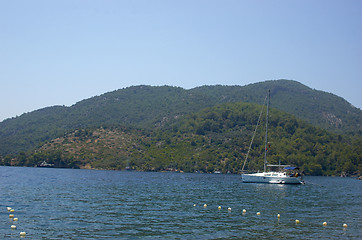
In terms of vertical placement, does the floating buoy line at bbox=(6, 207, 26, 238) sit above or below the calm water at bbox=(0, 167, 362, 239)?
above

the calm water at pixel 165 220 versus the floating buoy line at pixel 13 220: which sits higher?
the floating buoy line at pixel 13 220

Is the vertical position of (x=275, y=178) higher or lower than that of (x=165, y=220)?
higher

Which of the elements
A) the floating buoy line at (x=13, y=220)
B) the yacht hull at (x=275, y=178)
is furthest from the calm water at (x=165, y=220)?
the yacht hull at (x=275, y=178)

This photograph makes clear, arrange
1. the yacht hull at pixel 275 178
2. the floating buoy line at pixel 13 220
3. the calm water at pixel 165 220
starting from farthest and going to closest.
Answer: the yacht hull at pixel 275 178
the calm water at pixel 165 220
the floating buoy line at pixel 13 220

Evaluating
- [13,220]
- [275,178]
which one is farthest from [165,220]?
[275,178]

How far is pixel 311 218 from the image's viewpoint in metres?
45.8

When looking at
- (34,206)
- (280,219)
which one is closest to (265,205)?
(280,219)

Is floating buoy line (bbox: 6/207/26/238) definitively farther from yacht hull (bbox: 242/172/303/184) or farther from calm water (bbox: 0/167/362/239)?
yacht hull (bbox: 242/172/303/184)

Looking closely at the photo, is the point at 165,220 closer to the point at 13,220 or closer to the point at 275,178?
the point at 13,220

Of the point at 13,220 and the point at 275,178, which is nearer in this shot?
the point at 13,220

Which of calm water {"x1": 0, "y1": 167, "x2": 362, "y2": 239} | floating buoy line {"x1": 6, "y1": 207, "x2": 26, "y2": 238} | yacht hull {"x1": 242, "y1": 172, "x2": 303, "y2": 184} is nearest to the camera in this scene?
floating buoy line {"x1": 6, "y1": 207, "x2": 26, "y2": 238}

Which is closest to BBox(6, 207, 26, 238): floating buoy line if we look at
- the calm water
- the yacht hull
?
the calm water

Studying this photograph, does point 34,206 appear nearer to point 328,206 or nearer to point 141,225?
point 141,225

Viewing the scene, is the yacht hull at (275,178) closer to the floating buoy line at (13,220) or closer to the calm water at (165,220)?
the calm water at (165,220)
